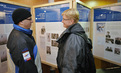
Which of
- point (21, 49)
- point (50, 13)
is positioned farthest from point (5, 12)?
point (21, 49)

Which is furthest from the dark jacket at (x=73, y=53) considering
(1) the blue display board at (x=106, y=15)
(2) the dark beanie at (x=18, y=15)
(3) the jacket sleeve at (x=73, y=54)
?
(1) the blue display board at (x=106, y=15)

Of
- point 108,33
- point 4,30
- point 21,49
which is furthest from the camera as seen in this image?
point 108,33

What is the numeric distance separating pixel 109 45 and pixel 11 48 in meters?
1.76

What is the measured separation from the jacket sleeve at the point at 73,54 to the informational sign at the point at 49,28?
597 millimetres

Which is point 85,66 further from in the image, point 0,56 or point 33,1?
point 33,1

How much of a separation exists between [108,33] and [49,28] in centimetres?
120

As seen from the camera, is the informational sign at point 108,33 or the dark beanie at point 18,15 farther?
the informational sign at point 108,33

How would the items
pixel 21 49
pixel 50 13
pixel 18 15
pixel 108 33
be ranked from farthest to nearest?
pixel 108 33
pixel 50 13
pixel 18 15
pixel 21 49

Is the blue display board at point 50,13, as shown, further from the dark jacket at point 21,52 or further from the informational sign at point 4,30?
the dark jacket at point 21,52

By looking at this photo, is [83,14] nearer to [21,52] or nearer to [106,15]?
[106,15]

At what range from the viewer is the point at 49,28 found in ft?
5.74

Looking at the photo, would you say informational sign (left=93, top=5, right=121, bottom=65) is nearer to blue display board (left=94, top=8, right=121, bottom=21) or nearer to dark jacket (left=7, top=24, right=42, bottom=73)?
blue display board (left=94, top=8, right=121, bottom=21)

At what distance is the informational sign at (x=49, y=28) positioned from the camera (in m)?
1.61

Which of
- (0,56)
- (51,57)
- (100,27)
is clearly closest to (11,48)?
(0,56)
